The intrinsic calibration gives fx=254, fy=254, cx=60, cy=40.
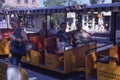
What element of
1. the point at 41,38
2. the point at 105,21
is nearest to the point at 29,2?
the point at 105,21

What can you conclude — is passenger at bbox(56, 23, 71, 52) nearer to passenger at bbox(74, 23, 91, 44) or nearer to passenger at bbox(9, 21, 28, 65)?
passenger at bbox(74, 23, 91, 44)

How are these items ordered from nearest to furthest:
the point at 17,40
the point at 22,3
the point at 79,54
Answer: the point at 17,40, the point at 79,54, the point at 22,3

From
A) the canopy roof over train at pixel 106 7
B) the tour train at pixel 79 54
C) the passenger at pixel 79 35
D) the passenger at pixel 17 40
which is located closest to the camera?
the tour train at pixel 79 54

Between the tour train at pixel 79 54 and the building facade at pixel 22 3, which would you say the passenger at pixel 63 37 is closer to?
the tour train at pixel 79 54

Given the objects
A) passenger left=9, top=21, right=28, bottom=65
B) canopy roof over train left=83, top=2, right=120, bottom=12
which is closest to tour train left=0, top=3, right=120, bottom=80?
canopy roof over train left=83, top=2, right=120, bottom=12

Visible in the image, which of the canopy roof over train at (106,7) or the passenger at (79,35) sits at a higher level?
the canopy roof over train at (106,7)

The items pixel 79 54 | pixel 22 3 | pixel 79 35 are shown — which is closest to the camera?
pixel 79 54

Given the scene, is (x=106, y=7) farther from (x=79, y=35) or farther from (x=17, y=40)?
(x=17, y=40)

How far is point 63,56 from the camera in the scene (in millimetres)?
7660

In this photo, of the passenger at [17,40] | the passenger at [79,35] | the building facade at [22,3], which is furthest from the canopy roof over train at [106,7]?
the building facade at [22,3]

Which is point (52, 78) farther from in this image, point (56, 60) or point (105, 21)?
point (105, 21)

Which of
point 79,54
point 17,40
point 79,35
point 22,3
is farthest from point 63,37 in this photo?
point 22,3

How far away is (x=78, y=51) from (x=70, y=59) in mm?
371

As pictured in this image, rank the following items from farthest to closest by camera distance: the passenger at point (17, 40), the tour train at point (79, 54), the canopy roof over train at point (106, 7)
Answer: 1. the passenger at point (17, 40)
2. the canopy roof over train at point (106, 7)
3. the tour train at point (79, 54)
